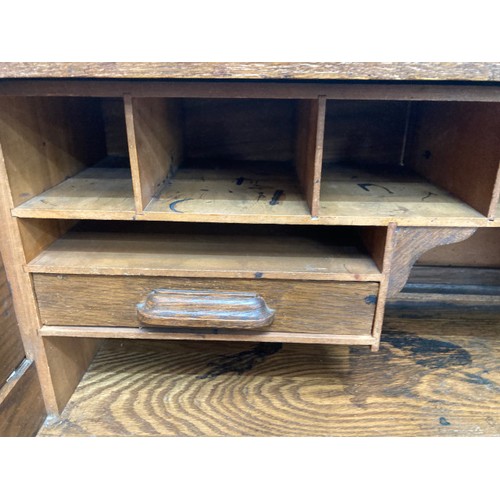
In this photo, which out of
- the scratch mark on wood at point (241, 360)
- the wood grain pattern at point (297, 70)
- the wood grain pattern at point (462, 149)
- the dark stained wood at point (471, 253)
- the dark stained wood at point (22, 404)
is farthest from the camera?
the dark stained wood at point (471, 253)

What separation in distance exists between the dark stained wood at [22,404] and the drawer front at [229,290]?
0.16 metres

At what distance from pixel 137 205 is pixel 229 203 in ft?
0.60

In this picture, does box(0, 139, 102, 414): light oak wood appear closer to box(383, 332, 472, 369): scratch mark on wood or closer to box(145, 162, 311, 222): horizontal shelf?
box(145, 162, 311, 222): horizontal shelf

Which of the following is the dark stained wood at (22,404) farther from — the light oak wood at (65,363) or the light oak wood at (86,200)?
the light oak wood at (86,200)

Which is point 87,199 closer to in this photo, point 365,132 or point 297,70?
point 297,70

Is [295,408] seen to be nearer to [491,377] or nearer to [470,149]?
[491,377]

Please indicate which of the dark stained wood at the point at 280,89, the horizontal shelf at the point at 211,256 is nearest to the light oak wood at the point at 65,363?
the horizontal shelf at the point at 211,256

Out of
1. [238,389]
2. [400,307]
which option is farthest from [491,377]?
[238,389]

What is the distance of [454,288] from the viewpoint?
1365mm

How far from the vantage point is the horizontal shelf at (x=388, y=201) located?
2.47ft

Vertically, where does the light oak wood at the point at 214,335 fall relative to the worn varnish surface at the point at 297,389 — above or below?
above

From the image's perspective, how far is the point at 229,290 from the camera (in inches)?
32.4

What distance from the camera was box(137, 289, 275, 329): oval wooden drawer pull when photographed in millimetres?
791

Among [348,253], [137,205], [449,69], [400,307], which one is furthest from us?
[400,307]
